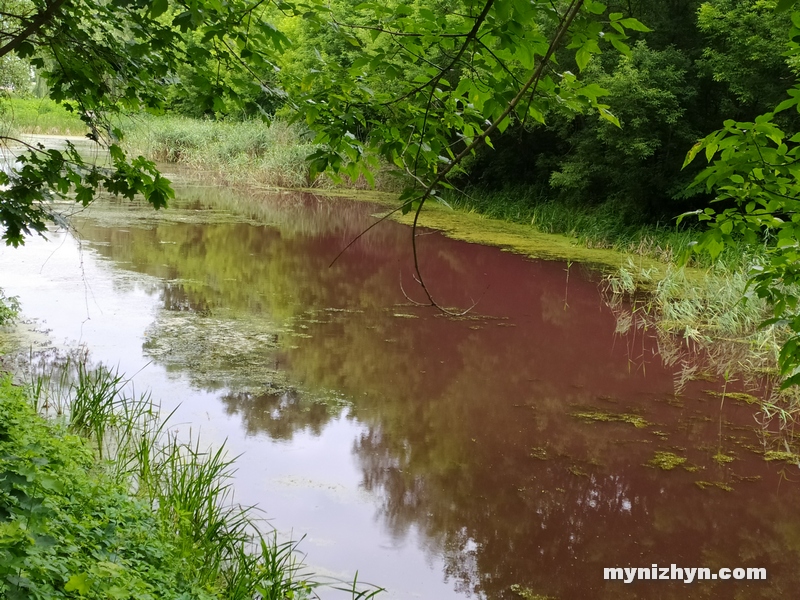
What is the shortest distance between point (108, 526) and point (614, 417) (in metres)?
3.85

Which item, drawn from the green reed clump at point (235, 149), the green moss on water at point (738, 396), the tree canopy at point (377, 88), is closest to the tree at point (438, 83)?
the tree canopy at point (377, 88)

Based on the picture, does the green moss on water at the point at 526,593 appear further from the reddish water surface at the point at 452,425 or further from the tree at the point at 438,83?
the tree at the point at 438,83

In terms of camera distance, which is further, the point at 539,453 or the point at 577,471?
the point at 539,453

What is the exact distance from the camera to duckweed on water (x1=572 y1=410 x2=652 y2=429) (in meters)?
5.25

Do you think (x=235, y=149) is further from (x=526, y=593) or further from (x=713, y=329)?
(x=526, y=593)

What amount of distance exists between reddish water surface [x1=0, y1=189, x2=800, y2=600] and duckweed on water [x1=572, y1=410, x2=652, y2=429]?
2 centimetres

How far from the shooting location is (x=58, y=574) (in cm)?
193

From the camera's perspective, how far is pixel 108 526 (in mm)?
2500

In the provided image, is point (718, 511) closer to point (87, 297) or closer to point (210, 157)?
point (87, 297)

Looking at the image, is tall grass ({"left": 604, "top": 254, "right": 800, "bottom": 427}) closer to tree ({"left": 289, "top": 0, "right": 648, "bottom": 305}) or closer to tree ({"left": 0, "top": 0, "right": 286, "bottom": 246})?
tree ({"left": 289, "top": 0, "right": 648, "bottom": 305})

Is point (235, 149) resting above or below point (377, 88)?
above

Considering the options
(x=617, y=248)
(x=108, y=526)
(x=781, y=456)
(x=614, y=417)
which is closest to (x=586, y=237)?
(x=617, y=248)

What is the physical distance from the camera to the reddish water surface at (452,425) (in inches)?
141

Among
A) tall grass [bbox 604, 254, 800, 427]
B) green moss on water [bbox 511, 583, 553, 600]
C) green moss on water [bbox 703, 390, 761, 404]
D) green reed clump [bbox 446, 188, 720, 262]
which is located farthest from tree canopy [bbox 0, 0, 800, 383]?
green reed clump [bbox 446, 188, 720, 262]
